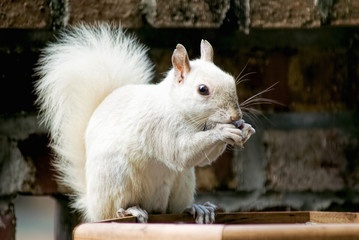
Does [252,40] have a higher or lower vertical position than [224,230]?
higher

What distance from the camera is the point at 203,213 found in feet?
2.37

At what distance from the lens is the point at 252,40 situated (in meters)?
0.92

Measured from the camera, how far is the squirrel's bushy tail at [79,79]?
0.83 meters

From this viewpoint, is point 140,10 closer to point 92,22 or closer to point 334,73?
point 92,22

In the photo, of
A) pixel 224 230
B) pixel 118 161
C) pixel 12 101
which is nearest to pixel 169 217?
pixel 118 161

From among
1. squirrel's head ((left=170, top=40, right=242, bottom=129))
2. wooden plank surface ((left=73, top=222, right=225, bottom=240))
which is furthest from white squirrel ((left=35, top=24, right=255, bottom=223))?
wooden plank surface ((left=73, top=222, right=225, bottom=240))

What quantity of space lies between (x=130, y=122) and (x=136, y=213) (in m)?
0.11

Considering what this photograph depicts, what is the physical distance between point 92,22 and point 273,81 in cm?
28

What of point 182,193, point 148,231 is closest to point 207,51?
point 182,193

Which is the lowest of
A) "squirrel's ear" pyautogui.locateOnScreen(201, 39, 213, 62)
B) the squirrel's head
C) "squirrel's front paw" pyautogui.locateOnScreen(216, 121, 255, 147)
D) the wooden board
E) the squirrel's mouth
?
the wooden board

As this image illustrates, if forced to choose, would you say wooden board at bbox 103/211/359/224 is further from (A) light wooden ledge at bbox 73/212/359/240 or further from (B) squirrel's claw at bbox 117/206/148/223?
(A) light wooden ledge at bbox 73/212/359/240

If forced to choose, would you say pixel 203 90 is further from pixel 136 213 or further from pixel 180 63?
pixel 136 213

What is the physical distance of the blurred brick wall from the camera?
0.92 m

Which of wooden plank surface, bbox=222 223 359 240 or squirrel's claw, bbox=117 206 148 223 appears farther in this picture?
squirrel's claw, bbox=117 206 148 223
